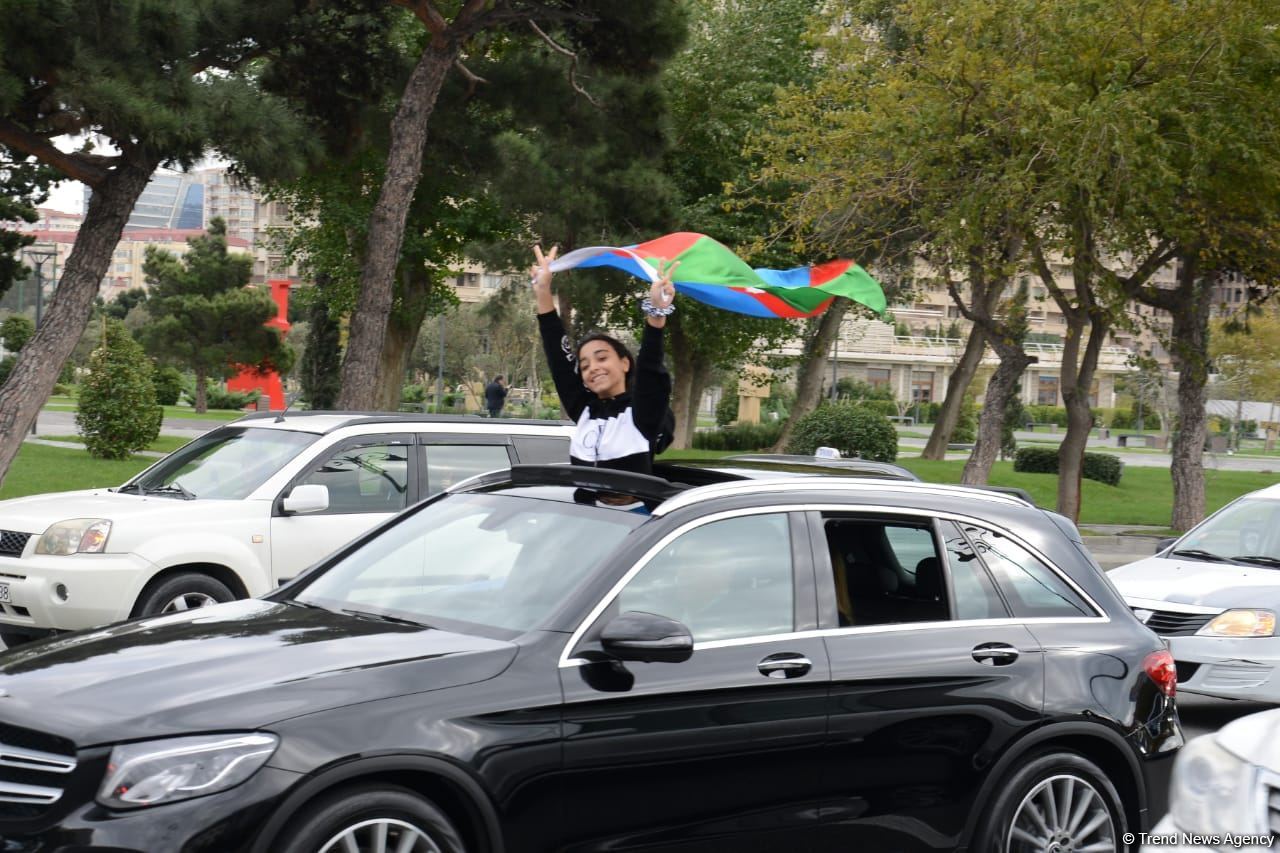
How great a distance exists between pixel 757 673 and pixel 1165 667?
6.15 feet

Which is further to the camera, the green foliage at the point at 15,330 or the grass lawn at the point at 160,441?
the green foliage at the point at 15,330

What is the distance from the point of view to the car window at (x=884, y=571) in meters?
5.36

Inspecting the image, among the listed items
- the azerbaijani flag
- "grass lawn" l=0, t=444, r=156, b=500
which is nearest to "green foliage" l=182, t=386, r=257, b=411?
"grass lawn" l=0, t=444, r=156, b=500

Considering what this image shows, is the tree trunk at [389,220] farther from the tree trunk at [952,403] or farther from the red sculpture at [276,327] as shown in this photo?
the red sculpture at [276,327]

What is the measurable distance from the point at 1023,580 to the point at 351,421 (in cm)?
548

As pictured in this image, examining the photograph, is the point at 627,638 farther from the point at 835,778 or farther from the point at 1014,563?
the point at 1014,563

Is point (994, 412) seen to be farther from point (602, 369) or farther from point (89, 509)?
point (602, 369)

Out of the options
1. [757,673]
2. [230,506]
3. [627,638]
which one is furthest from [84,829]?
[230,506]

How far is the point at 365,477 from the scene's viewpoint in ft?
33.3

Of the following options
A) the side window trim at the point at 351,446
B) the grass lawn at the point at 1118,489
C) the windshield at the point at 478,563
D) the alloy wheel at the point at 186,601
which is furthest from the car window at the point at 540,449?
the grass lawn at the point at 1118,489

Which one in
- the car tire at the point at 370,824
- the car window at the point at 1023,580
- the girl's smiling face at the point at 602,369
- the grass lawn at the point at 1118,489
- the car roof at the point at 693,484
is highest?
the girl's smiling face at the point at 602,369

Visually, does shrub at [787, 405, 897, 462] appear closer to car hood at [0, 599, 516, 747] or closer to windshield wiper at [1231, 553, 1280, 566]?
Answer: windshield wiper at [1231, 553, 1280, 566]

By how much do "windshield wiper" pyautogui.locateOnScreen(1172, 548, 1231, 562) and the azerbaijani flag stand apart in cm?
292

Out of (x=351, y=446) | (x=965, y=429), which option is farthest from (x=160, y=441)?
(x=965, y=429)
